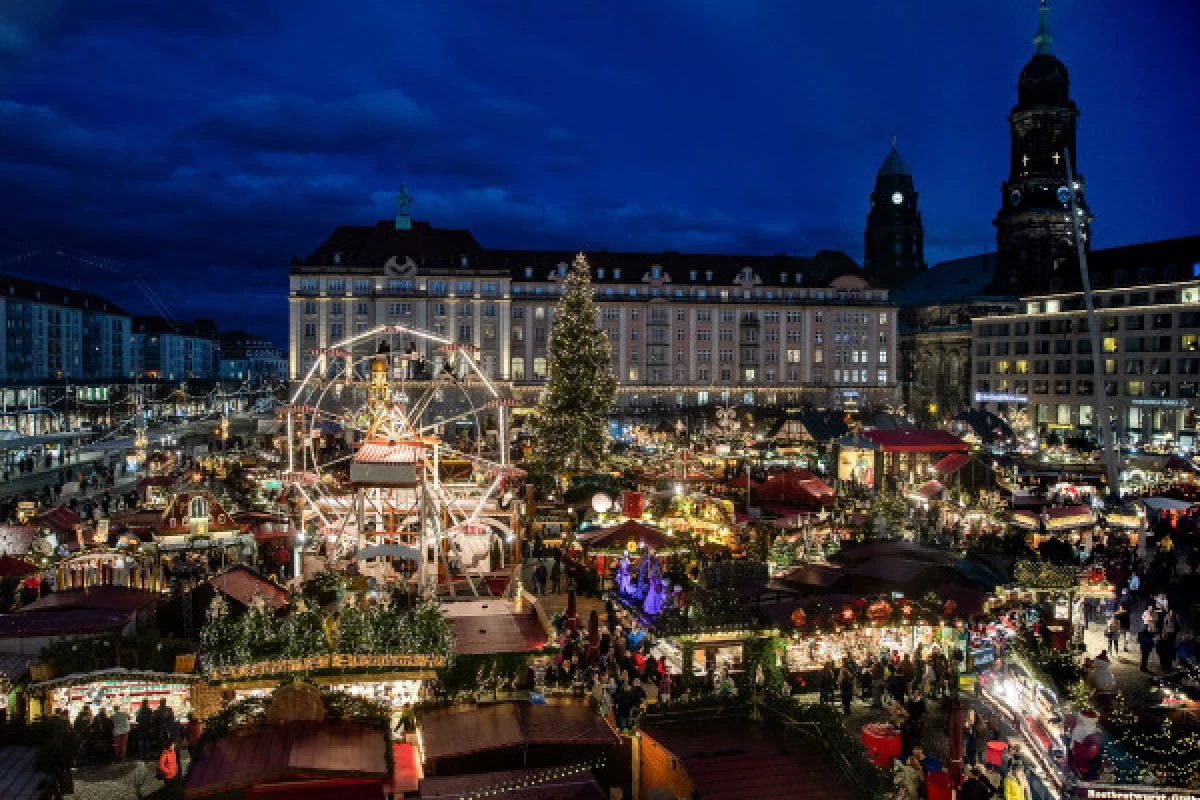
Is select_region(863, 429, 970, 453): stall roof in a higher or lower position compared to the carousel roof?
higher

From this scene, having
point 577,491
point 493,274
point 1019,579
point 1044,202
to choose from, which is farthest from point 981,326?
point 1019,579

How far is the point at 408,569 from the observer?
2278 centimetres

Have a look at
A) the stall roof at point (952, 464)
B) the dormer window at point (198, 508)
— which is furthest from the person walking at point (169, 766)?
the stall roof at point (952, 464)

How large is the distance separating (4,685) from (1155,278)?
75260mm

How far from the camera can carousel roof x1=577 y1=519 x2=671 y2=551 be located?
24109 millimetres

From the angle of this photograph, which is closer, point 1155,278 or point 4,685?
point 4,685

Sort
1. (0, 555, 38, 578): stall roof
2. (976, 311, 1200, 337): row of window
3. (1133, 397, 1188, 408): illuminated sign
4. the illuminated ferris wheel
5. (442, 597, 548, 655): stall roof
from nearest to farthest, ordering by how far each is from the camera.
Result: (442, 597, 548, 655): stall roof, the illuminated ferris wheel, (0, 555, 38, 578): stall roof, (1133, 397, 1188, 408): illuminated sign, (976, 311, 1200, 337): row of window

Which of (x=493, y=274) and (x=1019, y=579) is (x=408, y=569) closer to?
(x=1019, y=579)

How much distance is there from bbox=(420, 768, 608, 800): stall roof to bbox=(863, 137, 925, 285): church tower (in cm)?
11202

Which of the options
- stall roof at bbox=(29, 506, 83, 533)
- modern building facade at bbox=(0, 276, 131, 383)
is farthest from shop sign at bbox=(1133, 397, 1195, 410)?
modern building facade at bbox=(0, 276, 131, 383)

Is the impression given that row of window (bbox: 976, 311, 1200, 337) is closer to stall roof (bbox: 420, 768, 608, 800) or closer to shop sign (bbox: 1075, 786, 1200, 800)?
shop sign (bbox: 1075, 786, 1200, 800)

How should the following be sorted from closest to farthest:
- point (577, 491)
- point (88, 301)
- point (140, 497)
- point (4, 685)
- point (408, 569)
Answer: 1. point (4, 685)
2. point (408, 569)
3. point (577, 491)
4. point (140, 497)
5. point (88, 301)

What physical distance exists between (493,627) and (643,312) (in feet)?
236

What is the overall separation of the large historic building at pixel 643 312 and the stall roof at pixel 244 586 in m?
60.3
